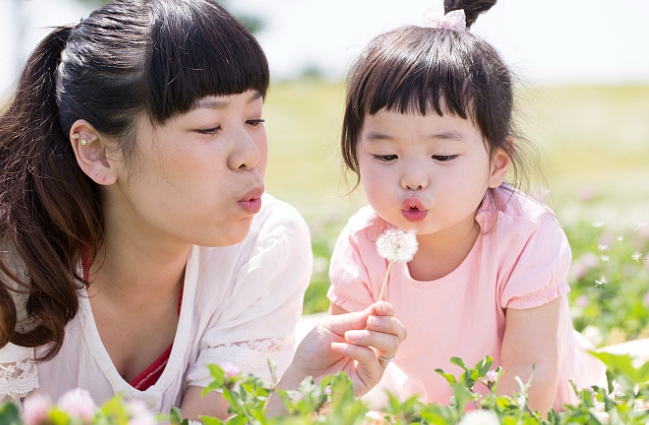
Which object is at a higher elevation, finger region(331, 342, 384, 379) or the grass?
finger region(331, 342, 384, 379)

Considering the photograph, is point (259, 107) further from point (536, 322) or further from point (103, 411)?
point (103, 411)

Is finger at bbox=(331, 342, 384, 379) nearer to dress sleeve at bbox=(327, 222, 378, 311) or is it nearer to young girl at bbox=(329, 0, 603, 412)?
young girl at bbox=(329, 0, 603, 412)

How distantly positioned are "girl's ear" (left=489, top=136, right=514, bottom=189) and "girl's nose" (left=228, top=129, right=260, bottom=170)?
0.64 metres

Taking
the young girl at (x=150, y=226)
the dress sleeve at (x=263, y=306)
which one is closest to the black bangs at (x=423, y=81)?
the young girl at (x=150, y=226)

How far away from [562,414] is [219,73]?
47.0 inches

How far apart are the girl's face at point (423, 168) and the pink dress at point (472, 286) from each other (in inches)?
8.1

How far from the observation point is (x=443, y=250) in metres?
2.33

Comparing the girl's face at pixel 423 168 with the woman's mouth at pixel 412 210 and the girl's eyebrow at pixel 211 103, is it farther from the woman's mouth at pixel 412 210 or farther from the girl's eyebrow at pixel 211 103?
the girl's eyebrow at pixel 211 103

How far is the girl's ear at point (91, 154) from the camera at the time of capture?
7.07 feet

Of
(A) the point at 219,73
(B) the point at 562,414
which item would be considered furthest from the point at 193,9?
(B) the point at 562,414

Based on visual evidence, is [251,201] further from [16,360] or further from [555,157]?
[555,157]

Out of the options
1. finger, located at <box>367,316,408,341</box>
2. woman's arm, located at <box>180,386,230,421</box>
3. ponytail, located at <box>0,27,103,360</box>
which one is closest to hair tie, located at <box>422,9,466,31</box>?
finger, located at <box>367,316,408,341</box>

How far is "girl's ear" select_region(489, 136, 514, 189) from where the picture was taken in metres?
2.17

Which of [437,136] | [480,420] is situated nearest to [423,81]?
[437,136]
